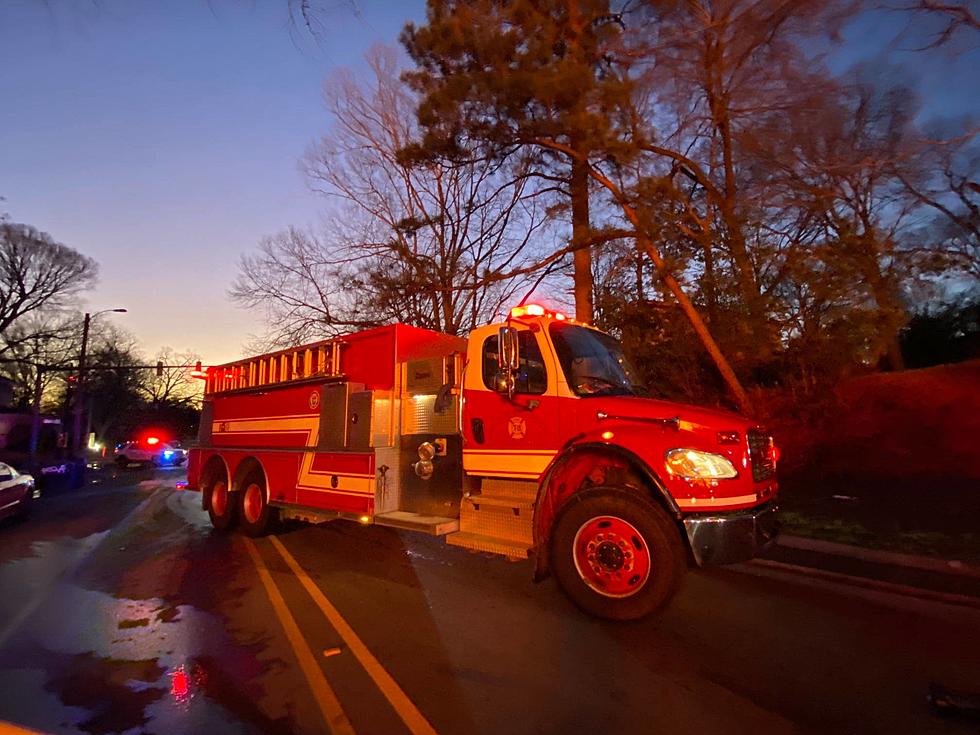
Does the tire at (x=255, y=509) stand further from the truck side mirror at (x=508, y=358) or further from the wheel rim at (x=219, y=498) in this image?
the truck side mirror at (x=508, y=358)

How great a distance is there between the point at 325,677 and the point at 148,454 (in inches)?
1369

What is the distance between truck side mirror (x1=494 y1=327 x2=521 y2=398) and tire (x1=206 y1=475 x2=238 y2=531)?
6033 mm

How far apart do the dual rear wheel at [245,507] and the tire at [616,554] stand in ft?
17.9

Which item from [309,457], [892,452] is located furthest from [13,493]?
[892,452]

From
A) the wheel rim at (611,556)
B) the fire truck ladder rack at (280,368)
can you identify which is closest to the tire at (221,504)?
the fire truck ladder rack at (280,368)

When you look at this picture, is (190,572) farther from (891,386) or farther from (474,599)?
(891,386)

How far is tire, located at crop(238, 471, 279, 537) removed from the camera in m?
9.25

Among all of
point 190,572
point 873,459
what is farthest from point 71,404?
point 873,459

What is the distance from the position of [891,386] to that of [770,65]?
822 centimetres

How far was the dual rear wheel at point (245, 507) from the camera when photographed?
30.5ft

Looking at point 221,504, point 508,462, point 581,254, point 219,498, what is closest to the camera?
point 508,462

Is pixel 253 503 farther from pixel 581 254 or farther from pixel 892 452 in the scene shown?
pixel 892 452

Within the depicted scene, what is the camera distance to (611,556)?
5.17m

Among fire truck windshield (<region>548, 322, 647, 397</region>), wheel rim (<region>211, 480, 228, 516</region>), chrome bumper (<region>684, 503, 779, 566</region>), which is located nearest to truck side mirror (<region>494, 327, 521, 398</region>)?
fire truck windshield (<region>548, 322, 647, 397</region>)
